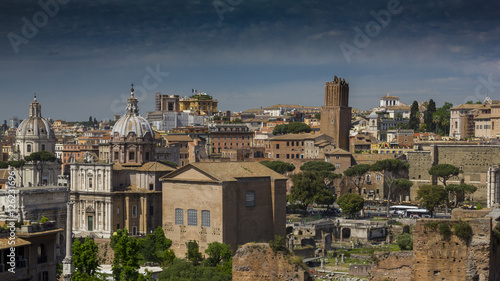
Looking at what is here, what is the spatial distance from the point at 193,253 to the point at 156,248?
8.54 feet

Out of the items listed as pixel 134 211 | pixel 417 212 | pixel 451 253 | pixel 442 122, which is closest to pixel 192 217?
pixel 134 211

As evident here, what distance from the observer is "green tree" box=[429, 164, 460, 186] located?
294ft

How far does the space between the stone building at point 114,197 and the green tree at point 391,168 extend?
3612cm

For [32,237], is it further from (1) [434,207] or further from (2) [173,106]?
(2) [173,106]

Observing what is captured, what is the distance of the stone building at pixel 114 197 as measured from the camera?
59719 mm

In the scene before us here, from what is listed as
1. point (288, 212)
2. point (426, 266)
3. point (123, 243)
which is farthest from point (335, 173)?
point (426, 266)

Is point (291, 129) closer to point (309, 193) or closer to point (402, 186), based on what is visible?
point (402, 186)

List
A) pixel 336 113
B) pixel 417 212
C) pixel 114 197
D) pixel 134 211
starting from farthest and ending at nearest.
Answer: pixel 336 113
pixel 417 212
pixel 134 211
pixel 114 197

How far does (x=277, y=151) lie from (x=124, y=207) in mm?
46433

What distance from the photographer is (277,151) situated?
344ft

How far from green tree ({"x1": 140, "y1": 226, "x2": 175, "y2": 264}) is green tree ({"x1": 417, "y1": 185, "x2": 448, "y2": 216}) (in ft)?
104

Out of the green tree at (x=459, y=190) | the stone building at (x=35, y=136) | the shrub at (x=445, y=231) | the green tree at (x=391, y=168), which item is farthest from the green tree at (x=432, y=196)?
the shrub at (x=445, y=231)

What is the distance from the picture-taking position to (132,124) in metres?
65.8

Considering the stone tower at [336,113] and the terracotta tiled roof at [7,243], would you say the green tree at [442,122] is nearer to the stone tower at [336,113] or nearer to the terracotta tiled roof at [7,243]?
the stone tower at [336,113]
